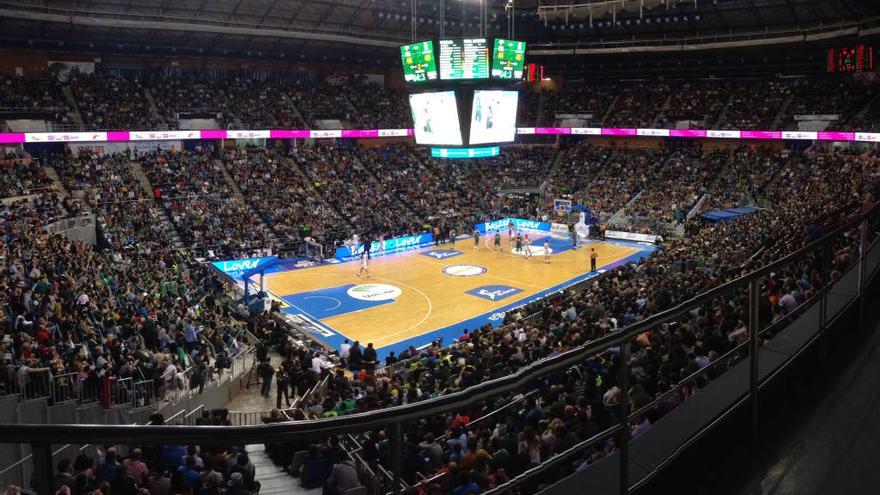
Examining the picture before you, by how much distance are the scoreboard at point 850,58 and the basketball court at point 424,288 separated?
1857cm

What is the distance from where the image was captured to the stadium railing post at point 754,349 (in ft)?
14.0

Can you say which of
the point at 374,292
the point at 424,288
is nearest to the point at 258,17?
the point at 374,292

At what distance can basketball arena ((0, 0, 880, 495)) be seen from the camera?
4.12 meters

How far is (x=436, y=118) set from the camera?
1247 inches

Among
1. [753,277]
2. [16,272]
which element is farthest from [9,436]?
[16,272]

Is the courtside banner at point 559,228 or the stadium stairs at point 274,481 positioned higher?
the stadium stairs at point 274,481

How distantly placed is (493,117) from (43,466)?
31.2 metres

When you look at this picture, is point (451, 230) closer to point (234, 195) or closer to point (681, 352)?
point (234, 195)

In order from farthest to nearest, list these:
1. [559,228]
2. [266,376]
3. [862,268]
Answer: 1. [559,228]
2. [266,376]
3. [862,268]

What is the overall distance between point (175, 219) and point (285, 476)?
3179cm

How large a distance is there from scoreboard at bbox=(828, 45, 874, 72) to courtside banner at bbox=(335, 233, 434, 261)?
30.7m

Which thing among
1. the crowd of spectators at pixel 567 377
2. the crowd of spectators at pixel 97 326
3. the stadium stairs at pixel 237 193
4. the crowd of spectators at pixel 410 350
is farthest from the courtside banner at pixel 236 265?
the crowd of spectators at pixel 567 377

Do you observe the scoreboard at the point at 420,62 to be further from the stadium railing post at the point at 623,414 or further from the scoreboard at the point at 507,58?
the stadium railing post at the point at 623,414

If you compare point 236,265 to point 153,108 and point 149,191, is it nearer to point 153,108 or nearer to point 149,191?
point 149,191
